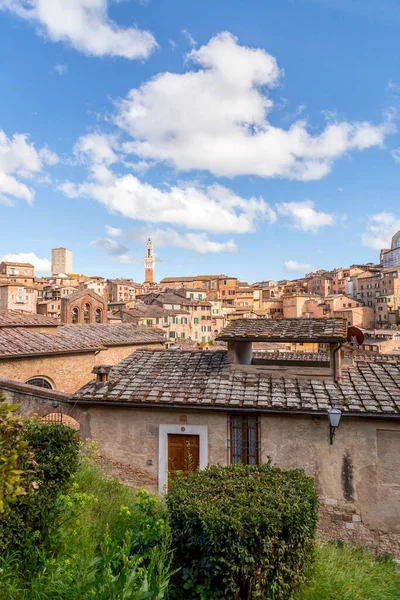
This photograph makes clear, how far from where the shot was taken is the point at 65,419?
15.3 meters

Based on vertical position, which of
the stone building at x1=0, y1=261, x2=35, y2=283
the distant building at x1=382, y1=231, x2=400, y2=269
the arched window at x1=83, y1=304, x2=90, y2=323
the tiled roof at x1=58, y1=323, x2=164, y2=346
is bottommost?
the tiled roof at x1=58, y1=323, x2=164, y2=346

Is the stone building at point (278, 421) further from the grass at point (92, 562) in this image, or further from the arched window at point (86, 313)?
the arched window at point (86, 313)

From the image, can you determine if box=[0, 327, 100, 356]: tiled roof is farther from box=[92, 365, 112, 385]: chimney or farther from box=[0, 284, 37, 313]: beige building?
box=[0, 284, 37, 313]: beige building

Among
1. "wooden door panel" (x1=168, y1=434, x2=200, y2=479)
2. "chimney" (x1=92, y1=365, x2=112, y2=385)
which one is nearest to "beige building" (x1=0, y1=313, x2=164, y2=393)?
"chimney" (x1=92, y1=365, x2=112, y2=385)

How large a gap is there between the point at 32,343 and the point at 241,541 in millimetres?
14412

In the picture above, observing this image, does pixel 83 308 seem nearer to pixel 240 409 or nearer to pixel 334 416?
pixel 240 409

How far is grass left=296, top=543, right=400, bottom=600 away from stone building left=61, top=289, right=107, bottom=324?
80.0 ft

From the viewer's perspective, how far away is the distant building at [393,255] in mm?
107912

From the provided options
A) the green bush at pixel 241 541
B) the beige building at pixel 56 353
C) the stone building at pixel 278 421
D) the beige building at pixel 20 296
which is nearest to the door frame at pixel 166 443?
the stone building at pixel 278 421

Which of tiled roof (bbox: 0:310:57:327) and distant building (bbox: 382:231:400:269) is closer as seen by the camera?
tiled roof (bbox: 0:310:57:327)

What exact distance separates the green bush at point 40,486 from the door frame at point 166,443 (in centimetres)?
489

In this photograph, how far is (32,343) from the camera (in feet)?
53.5

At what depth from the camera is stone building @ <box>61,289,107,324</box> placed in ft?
90.9

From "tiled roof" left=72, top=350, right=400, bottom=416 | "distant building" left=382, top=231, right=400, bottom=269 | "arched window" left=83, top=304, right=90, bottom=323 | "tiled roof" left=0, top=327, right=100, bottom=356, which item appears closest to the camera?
"tiled roof" left=72, top=350, right=400, bottom=416
